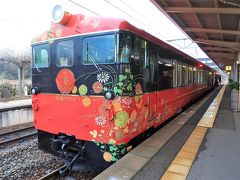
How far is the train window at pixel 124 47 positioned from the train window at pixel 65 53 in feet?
3.35

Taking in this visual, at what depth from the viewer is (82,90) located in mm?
4109

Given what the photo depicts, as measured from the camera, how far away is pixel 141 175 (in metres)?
3.41

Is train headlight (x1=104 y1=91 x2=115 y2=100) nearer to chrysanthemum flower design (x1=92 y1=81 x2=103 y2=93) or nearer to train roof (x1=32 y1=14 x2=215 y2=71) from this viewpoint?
chrysanthemum flower design (x1=92 y1=81 x2=103 y2=93)

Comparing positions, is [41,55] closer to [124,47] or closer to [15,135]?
A: [124,47]

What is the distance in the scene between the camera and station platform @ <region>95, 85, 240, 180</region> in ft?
11.3

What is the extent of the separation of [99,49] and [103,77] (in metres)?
0.51

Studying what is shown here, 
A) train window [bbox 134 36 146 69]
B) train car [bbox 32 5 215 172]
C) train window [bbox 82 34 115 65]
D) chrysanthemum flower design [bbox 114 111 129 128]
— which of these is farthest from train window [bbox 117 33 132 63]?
chrysanthemum flower design [bbox 114 111 129 128]

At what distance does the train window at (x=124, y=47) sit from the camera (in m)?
3.81

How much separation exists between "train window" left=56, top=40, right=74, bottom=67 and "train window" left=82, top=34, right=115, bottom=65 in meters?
0.34

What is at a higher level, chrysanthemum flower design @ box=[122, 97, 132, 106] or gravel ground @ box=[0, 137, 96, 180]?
chrysanthemum flower design @ box=[122, 97, 132, 106]

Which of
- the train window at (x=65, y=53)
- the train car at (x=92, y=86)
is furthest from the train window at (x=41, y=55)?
the train window at (x=65, y=53)

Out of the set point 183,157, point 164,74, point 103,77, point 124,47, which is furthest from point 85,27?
point 183,157

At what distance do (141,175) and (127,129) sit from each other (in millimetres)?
812

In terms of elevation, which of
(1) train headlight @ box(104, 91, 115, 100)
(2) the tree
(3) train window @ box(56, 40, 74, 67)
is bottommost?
(1) train headlight @ box(104, 91, 115, 100)
